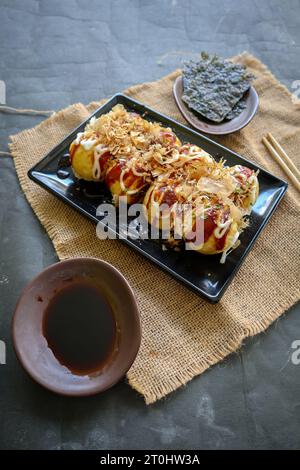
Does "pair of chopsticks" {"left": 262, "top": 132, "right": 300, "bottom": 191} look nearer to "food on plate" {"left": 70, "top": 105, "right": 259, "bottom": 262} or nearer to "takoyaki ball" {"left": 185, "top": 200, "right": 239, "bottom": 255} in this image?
"food on plate" {"left": 70, "top": 105, "right": 259, "bottom": 262}

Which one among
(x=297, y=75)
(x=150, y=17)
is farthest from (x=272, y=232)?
(x=150, y=17)

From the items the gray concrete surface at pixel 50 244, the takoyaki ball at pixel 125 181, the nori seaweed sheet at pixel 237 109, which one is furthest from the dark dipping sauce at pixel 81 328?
the nori seaweed sheet at pixel 237 109

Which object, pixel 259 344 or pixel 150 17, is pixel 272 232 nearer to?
pixel 259 344

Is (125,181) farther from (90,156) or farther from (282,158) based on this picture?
(282,158)

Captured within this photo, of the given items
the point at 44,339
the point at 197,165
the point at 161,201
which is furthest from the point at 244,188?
the point at 44,339

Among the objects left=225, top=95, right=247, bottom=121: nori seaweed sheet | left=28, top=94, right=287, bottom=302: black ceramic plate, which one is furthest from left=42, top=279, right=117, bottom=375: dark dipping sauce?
left=225, top=95, right=247, bottom=121: nori seaweed sheet

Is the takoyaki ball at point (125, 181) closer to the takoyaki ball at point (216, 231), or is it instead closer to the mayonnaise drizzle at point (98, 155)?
the mayonnaise drizzle at point (98, 155)
